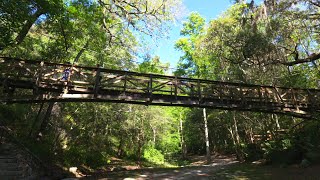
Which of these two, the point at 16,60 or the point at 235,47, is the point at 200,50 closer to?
the point at 235,47

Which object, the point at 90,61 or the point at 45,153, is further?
the point at 90,61

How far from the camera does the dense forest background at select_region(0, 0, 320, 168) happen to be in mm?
13719

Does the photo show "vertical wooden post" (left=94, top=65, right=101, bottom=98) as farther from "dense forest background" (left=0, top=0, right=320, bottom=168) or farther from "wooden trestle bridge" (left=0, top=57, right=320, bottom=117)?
"dense forest background" (left=0, top=0, right=320, bottom=168)

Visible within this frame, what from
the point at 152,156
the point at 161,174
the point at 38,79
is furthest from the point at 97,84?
the point at 152,156

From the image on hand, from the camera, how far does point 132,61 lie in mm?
17453

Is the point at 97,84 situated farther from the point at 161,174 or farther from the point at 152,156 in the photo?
the point at 152,156

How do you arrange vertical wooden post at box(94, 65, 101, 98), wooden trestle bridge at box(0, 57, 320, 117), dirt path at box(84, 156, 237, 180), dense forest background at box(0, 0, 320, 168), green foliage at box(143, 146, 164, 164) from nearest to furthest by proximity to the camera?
wooden trestle bridge at box(0, 57, 320, 117) < vertical wooden post at box(94, 65, 101, 98) < dirt path at box(84, 156, 237, 180) < dense forest background at box(0, 0, 320, 168) < green foliage at box(143, 146, 164, 164)

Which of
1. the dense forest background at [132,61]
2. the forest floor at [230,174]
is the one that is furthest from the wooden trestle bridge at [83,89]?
the forest floor at [230,174]

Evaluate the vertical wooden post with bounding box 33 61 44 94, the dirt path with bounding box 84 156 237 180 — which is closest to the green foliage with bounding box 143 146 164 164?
the dirt path with bounding box 84 156 237 180

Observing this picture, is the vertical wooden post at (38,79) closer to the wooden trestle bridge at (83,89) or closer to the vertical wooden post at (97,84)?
the wooden trestle bridge at (83,89)

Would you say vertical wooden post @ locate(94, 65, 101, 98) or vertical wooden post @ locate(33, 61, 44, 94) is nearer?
vertical wooden post @ locate(33, 61, 44, 94)

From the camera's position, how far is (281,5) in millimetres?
14891

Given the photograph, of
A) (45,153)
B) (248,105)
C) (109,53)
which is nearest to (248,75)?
(248,105)

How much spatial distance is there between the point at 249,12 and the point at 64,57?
1192 cm
